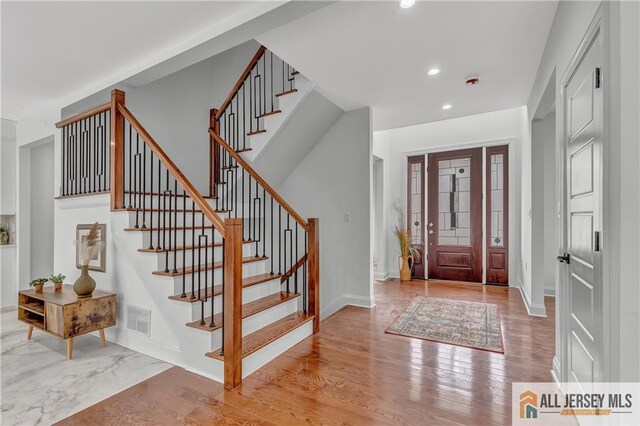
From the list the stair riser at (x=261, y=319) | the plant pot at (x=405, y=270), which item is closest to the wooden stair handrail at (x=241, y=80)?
the stair riser at (x=261, y=319)

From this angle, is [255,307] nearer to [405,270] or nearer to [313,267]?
[313,267]

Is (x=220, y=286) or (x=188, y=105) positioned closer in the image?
(x=220, y=286)

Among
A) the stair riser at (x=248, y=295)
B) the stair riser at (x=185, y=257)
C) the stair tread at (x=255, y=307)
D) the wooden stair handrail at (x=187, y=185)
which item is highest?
the wooden stair handrail at (x=187, y=185)

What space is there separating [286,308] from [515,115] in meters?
4.94

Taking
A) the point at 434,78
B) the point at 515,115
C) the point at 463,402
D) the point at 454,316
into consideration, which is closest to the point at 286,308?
the point at 463,402

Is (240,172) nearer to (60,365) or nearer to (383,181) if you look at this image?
(60,365)

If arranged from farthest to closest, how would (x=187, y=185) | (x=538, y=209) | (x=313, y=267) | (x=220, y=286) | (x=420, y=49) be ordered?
(x=538, y=209) < (x=313, y=267) < (x=220, y=286) < (x=420, y=49) < (x=187, y=185)

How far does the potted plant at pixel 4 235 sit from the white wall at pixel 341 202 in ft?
13.6

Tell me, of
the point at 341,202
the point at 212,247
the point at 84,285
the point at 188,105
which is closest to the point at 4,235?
the point at 84,285

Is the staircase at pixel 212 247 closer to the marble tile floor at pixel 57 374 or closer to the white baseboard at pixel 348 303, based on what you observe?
the marble tile floor at pixel 57 374

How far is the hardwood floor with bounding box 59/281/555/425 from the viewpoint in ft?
6.13

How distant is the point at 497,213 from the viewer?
5398 millimetres

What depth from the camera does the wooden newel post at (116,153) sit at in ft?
9.88

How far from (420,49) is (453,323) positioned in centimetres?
288
